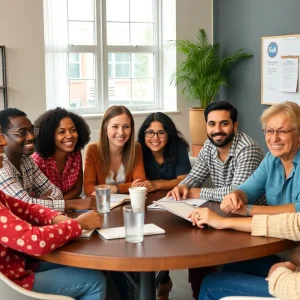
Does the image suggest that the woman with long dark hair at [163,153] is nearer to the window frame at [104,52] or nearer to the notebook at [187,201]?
the notebook at [187,201]

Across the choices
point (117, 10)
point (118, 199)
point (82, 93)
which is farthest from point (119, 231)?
point (117, 10)

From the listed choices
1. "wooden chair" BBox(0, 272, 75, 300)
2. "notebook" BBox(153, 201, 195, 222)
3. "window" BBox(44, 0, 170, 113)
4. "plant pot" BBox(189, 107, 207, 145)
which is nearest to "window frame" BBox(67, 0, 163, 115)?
"window" BBox(44, 0, 170, 113)

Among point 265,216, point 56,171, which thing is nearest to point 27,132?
point 56,171

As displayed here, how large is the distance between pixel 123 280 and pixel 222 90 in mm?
4035

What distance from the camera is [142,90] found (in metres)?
6.63

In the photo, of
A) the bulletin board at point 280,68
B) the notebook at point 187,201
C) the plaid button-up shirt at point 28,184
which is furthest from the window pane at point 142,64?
the notebook at point 187,201

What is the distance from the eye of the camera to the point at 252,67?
5945 millimetres

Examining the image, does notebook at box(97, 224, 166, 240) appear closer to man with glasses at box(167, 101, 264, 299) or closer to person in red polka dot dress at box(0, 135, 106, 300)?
person in red polka dot dress at box(0, 135, 106, 300)

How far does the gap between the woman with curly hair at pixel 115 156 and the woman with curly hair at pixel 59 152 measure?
0.07 m

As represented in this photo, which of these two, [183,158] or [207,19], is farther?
[207,19]

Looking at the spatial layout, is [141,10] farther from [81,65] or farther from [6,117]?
[6,117]

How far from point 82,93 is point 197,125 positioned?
→ 1.41 m

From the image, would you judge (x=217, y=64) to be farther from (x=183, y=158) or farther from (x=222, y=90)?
(x=183, y=158)

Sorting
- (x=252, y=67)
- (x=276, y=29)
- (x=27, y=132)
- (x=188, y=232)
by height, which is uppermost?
(x=276, y=29)
